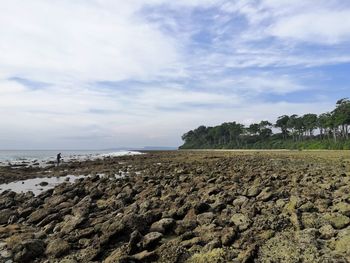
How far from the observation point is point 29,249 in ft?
27.0

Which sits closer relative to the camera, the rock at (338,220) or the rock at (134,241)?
the rock at (134,241)

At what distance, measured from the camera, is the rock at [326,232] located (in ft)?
25.4

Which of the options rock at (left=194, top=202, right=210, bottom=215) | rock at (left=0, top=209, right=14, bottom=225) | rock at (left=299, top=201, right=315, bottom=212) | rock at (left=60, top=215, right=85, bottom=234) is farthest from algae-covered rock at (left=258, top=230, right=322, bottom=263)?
rock at (left=0, top=209, right=14, bottom=225)

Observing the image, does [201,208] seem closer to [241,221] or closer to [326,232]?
[241,221]

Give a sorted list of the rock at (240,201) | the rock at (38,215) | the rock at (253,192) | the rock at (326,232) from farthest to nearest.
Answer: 1. the rock at (253,192)
2. the rock at (38,215)
3. the rock at (240,201)
4. the rock at (326,232)

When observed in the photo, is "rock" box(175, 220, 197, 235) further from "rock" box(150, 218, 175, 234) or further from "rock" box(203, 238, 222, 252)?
"rock" box(203, 238, 222, 252)

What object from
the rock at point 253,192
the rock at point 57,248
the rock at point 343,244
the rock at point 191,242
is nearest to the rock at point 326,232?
the rock at point 343,244

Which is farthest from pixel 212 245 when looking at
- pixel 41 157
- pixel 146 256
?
pixel 41 157

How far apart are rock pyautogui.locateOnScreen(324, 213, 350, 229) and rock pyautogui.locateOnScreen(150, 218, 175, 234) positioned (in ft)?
12.5

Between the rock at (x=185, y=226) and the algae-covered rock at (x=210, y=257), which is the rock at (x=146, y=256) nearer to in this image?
the algae-covered rock at (x=210, y=257)

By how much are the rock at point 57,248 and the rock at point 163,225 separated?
2085 mm

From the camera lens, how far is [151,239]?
27.1ft

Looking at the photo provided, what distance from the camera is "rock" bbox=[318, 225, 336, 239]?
7.73 meters

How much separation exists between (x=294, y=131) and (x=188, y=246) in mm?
93986
